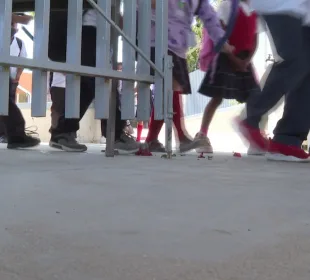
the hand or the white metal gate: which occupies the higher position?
the hand

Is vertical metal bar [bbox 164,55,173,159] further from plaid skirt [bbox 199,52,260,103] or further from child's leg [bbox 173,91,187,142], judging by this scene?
plaid skirt [bbox 199,52,260,103]

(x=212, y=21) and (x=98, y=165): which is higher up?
(x=212, y=21)

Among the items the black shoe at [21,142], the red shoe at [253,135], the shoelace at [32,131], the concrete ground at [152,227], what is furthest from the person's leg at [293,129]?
the shoelace at [32,131]

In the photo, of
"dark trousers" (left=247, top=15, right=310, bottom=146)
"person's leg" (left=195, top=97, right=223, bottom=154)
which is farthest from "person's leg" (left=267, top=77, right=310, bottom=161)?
"person's leg" (left=195, top=97, right=223, bottom=154)

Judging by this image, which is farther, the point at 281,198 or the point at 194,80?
the point at 194,80

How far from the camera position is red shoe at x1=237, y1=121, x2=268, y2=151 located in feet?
10.3

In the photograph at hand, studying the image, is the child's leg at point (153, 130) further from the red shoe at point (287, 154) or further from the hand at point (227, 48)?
the red shoe at point (287, 154)

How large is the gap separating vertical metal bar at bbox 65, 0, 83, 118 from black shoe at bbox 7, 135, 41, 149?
1099 millimetres

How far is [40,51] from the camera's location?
208 cm

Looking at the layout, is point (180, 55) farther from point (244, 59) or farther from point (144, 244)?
point (144, 244)

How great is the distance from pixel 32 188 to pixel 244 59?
2409 millimetres

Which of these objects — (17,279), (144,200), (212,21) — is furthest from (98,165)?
(212,21)

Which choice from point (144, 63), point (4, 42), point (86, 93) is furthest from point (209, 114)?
point (4, 42)

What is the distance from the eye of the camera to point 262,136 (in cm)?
325
